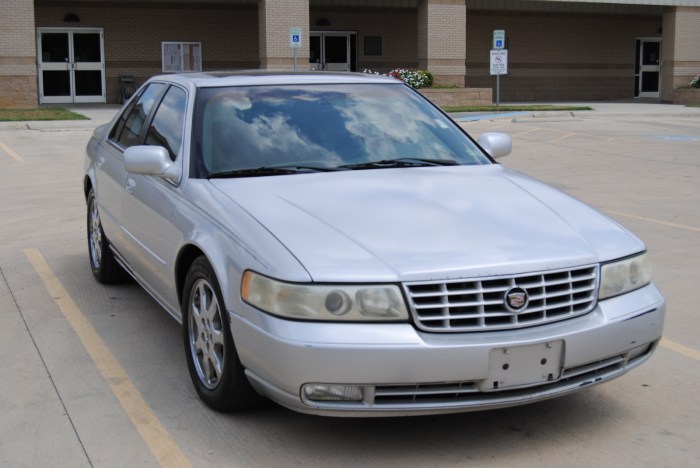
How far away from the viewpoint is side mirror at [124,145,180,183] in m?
5.06

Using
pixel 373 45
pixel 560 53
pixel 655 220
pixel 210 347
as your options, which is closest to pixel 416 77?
pixel 373 45

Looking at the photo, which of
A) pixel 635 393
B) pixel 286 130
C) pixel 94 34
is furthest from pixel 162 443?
pixel 94 34

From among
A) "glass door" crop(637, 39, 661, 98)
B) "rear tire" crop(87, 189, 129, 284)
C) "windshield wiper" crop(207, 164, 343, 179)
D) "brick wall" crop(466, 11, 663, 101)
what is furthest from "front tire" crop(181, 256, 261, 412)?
"glass door" crop(637, 39, 661, 98)

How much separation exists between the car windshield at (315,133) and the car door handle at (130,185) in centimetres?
83

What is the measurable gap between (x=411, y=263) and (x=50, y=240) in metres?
5.74

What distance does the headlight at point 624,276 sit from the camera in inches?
163

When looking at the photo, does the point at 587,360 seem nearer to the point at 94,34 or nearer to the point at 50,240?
the point at 50,240

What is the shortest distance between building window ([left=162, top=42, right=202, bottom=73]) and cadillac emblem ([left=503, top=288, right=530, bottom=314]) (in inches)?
1159

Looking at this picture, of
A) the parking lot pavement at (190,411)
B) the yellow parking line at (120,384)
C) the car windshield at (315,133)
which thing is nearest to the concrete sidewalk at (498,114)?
the parking lot pavement at (190,411)

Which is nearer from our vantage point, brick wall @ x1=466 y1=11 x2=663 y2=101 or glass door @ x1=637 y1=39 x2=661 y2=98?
brick wall @ x1=466 y1=11 x2=663 y2=101

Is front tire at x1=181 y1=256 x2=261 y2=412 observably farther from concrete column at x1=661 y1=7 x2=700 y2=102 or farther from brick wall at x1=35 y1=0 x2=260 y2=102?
concrete column at x1=661 y1=7 x2=700 y2=102

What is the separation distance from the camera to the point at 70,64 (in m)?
31.6

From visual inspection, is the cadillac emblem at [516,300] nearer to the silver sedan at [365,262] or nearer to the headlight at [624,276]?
the silver sedan at [365,262]

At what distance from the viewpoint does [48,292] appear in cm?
689
